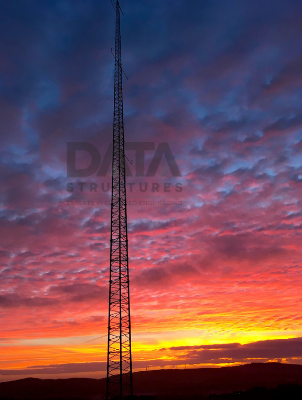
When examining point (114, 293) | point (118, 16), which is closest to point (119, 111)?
point (118, 16)

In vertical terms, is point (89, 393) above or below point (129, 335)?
below

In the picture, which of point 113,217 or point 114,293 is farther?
point 113,217

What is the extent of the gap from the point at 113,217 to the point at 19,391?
16509cm

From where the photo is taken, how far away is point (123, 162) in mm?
59062

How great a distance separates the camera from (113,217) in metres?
56.1

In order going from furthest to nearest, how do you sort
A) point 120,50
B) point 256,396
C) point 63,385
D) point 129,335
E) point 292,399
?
point 63,385 → point 256,396 → point 292,399 → point 120,50 → point 129,335

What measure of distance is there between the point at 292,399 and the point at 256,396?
16798 millimetres

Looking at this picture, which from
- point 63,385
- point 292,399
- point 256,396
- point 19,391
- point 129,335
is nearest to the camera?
point 129,335

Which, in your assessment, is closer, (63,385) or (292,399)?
(292,399)

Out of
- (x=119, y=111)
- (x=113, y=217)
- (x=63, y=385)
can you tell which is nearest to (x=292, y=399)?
(x=113, y=217)

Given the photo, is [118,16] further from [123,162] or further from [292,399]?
[292,399]

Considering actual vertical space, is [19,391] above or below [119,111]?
below

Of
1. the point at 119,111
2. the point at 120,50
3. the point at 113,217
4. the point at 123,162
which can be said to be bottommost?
the point at 113,217

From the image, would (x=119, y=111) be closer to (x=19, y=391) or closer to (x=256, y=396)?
(x=256, y=396)
